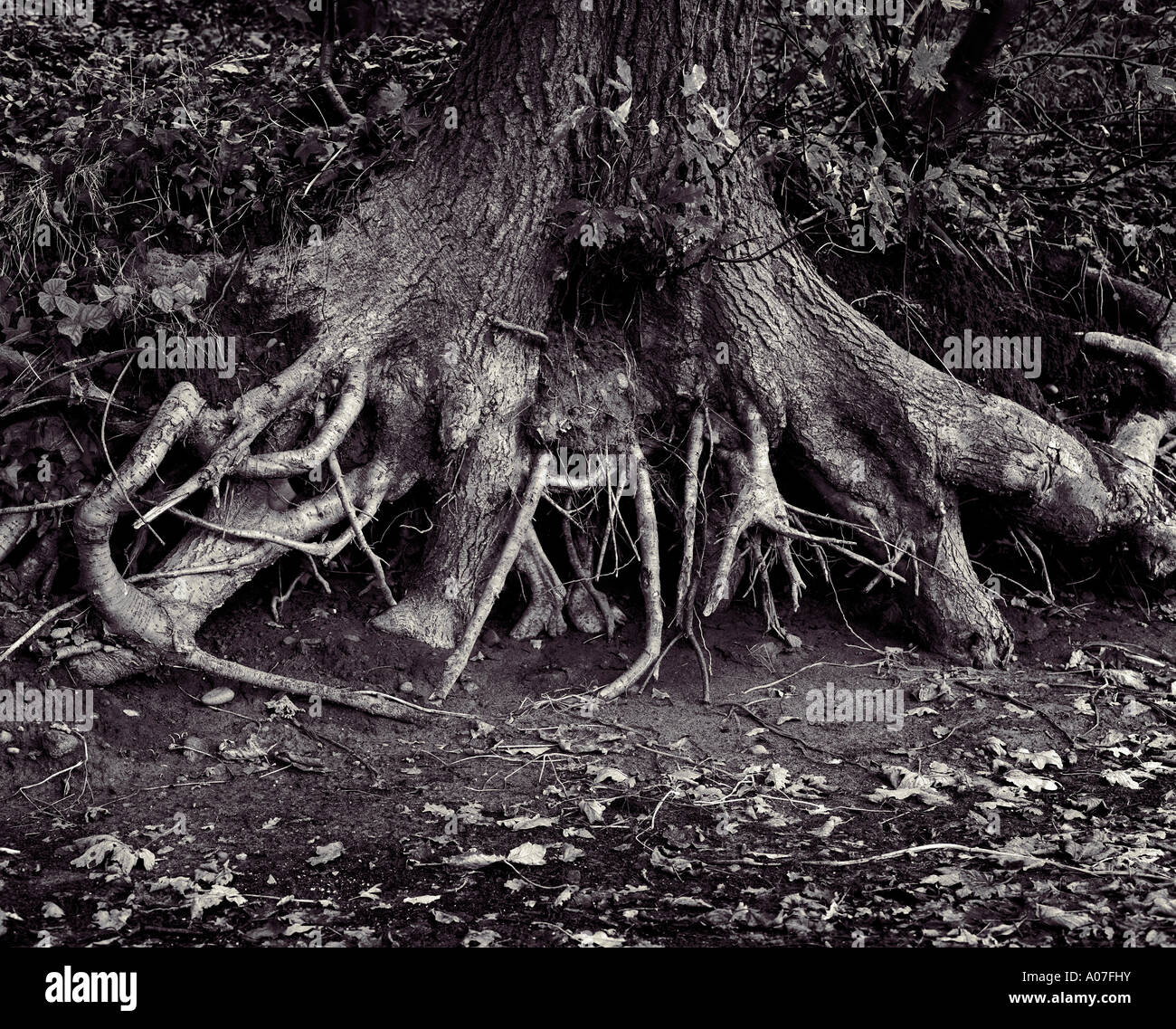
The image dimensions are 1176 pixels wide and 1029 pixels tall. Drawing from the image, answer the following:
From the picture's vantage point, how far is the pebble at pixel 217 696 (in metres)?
4.83

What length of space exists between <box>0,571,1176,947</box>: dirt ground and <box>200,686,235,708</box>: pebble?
5cm

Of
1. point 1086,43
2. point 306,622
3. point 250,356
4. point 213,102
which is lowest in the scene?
point 306,622

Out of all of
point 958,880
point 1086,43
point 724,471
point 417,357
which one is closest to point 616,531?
point 724,471

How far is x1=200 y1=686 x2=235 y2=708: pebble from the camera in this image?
190 inches

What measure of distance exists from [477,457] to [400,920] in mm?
2580

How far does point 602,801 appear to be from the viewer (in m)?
4.41

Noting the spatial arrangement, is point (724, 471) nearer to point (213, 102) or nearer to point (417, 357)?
point (417, 357)

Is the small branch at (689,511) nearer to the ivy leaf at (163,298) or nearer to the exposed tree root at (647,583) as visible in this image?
the exposed tree root at (647,583)

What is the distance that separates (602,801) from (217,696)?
69.4 inches

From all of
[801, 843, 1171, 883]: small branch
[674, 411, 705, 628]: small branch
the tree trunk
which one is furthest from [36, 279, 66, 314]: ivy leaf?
[801, 843, 1171, 883]: small branch

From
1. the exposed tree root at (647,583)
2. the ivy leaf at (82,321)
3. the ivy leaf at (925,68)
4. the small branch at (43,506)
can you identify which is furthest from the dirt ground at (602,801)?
the ivy leaf at (925,68)

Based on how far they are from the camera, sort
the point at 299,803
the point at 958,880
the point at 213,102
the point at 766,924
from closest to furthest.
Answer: the point at 766,924 < the point at 958,880 < the point at 299,803 < the point at 213,102

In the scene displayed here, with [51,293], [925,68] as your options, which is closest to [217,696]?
[51,293]

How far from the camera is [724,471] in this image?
19.3 ft
